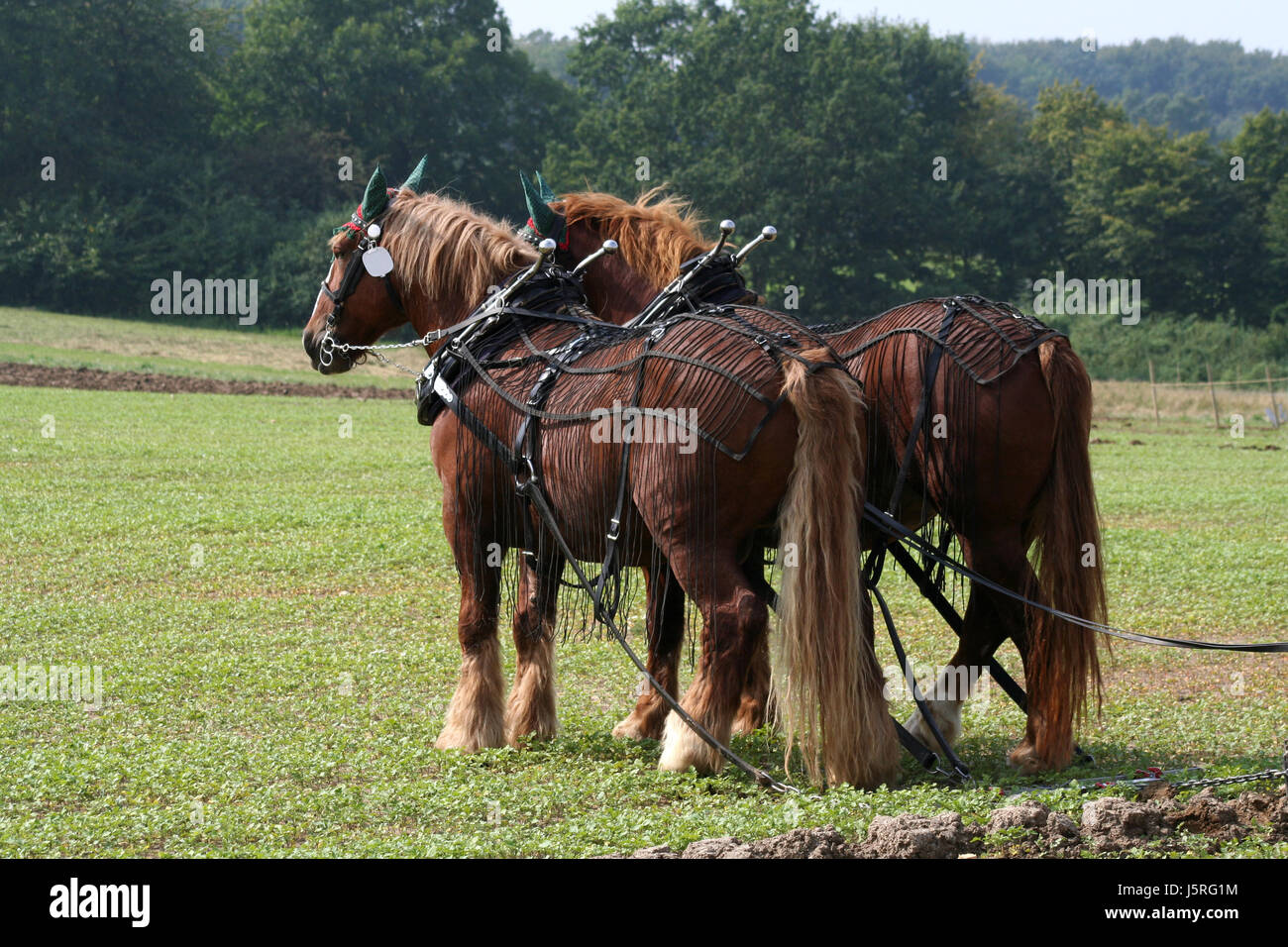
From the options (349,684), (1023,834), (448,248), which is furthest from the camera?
(349,684)

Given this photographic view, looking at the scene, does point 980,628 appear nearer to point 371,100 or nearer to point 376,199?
point 376,199

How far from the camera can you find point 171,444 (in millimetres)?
19391

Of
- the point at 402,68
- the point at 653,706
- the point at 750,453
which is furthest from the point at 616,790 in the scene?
the point at 402,68

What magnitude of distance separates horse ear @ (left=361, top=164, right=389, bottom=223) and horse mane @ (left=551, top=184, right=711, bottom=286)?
1.06 m

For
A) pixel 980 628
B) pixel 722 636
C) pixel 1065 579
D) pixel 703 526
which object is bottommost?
pixel 980 628

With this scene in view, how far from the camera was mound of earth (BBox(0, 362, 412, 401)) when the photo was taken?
26719 millimetres

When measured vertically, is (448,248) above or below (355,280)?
above

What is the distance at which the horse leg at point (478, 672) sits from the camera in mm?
6484

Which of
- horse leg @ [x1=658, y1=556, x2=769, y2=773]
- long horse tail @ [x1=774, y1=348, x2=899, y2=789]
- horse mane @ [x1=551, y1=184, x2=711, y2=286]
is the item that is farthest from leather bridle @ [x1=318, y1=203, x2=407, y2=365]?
long horse tail @ [x1=774, y1=348, x2=899, y2=789]

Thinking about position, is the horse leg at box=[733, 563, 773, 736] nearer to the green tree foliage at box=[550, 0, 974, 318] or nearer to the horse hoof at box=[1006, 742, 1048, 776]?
the horse hoof at box=[1006, 742, 1048, 776]

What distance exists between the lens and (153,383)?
28250mm

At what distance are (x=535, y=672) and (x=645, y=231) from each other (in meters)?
2.67

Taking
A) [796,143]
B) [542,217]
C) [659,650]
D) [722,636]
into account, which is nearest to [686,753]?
[722,636]

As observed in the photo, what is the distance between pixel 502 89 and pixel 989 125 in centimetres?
2715
